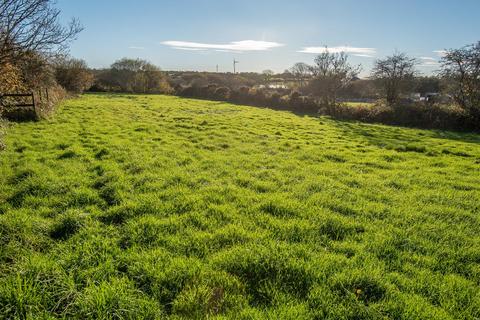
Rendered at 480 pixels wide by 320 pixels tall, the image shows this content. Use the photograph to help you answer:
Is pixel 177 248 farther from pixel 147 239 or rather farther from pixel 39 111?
pixel 39 111

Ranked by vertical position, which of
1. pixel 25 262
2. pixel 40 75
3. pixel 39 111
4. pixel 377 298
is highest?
pixel 40 75

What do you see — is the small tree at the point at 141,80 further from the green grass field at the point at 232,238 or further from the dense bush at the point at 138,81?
the green grass field at the point at 232,238

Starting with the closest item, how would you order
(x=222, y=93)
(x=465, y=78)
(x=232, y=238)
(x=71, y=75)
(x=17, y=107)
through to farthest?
(x=232, y=238)
(x=17, y=107)
(x=465, y=78)
(x=71, y=75)
(x=222, y=93)

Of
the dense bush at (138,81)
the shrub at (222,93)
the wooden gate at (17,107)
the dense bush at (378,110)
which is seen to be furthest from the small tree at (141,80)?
the wooden gate at (17,107)

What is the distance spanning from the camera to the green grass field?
3.22 meters

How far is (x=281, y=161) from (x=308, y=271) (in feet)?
19.5

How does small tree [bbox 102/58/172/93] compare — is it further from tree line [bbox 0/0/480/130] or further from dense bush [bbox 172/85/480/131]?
dense bush [bbox 172/85/480/131]

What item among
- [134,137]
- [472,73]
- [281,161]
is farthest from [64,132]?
[472,73]

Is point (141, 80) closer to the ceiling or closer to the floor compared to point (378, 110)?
closer to the ceiling

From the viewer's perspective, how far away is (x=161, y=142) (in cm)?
1179

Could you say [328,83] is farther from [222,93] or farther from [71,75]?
[71,75]

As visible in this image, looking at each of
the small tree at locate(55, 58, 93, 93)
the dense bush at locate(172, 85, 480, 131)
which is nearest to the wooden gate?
the small tree at locate(55, 58, 93, 93)

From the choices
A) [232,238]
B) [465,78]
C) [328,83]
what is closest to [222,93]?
[328,83]

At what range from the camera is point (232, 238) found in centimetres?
458
